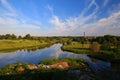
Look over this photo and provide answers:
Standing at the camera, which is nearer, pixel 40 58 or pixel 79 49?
pixel 40 58

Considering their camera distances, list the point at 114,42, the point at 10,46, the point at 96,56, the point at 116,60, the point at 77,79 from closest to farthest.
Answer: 1. the point at 77,79
2. the point at 116,60
3. the point at 96,56
4. the point at 114,42
5. the point at 10,46

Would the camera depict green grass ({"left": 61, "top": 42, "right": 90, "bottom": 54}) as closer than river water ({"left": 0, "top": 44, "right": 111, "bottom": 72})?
No

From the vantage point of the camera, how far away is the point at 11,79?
18906 millimetres

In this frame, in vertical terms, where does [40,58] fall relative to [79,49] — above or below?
below

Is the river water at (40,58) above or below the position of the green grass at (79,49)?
below

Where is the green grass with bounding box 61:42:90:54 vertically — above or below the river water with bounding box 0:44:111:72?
above

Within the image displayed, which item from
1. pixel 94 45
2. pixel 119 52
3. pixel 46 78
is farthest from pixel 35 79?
pixel 94 45

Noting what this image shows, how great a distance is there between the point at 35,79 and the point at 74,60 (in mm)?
25628

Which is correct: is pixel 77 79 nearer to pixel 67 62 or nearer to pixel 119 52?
pixel 67 62

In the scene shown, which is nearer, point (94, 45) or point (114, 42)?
point (94, 45)

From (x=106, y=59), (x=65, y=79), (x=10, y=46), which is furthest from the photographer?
(x=10, y=46)

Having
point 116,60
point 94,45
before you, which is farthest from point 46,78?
point 94,45

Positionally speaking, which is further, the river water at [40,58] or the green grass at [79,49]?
the green grass at [79,49]

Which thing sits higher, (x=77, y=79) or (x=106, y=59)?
(x=77, y=79)
